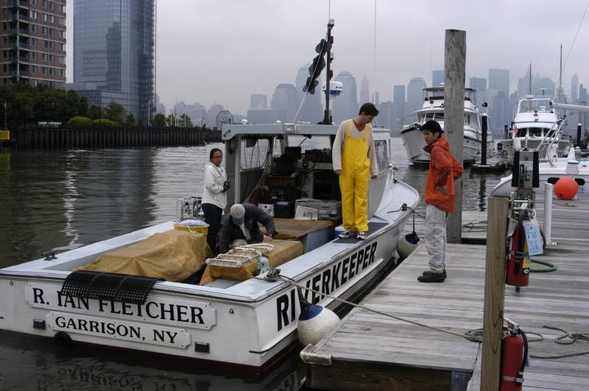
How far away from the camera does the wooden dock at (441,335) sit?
502cm

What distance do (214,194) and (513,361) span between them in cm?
585

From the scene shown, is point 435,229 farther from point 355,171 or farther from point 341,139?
point 341,139

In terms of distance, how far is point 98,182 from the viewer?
30.1m

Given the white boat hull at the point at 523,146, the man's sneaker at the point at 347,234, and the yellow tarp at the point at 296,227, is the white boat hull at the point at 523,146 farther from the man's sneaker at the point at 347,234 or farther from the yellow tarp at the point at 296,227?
the man's sneaker at the point at 347,234

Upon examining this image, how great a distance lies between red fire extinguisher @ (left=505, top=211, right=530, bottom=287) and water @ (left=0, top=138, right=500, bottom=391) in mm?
2344

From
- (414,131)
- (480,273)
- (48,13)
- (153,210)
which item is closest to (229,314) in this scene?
(480,273)

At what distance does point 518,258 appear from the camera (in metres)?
6.37

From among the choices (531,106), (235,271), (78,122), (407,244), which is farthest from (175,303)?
(78,122)

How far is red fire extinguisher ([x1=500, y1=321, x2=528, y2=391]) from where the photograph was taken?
4.02 m

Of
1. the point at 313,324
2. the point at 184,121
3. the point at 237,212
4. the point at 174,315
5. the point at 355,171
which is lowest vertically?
the point at 313,324

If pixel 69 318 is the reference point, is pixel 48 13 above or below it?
above

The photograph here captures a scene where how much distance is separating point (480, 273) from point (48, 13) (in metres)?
101

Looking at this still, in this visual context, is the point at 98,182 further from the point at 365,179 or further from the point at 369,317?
the point at 369,317

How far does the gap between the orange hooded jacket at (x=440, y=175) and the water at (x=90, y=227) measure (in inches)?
89.2
